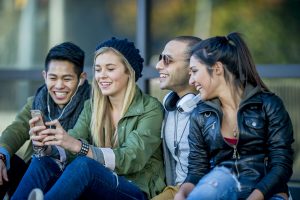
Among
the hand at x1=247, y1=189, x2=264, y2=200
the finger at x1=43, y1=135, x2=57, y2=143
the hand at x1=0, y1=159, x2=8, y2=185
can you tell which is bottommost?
the hand at x1=0, y1=159, x2=8, y2=185

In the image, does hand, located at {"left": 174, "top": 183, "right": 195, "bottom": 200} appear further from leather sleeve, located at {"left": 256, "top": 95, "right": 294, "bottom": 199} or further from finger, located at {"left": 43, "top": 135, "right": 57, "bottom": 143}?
finger, located at {"left": 43, "top": 135, "right": 57, "bottom": 143}

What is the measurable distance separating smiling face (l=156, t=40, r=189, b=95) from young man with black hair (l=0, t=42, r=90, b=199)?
0.70m

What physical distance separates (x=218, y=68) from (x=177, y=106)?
0.49 meters

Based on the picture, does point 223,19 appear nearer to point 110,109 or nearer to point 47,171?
point 110,109

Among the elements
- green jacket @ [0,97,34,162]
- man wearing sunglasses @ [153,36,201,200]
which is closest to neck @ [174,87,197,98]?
man wearing sunglasses @ [153,36,201,200]

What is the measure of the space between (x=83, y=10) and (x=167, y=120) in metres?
2.19

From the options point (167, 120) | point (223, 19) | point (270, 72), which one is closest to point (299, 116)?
point (270, 72)

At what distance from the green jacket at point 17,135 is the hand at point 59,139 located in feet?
2.43

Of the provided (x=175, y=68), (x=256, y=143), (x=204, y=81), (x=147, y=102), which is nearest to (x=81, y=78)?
(x=147, y=102)

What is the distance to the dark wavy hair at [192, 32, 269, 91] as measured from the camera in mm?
3893

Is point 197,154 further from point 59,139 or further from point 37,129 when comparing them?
point 37,129

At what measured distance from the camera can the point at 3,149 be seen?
463cm

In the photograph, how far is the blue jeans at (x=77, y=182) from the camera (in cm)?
387

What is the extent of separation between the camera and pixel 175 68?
4.42m
